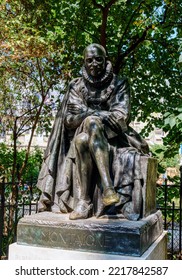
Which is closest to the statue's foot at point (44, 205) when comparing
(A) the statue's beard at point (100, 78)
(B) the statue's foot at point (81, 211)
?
(B) the statue's foot at point (81, 211)

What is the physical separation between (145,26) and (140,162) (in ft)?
13.4

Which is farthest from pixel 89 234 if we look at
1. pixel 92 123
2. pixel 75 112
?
pixel 75 112

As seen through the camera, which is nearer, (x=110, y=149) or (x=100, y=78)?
(x=110, y=149)

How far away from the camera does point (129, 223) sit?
10.5ft

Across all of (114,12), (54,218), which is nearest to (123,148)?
(54,218)

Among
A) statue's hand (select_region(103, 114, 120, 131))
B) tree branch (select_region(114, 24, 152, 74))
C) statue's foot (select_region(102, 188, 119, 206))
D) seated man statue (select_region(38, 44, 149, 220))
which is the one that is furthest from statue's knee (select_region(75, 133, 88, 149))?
tree branch (select_region(114, 24, 152, 74))

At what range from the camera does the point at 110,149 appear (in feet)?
12.5

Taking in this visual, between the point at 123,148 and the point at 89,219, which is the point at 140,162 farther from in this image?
the point at 89,219

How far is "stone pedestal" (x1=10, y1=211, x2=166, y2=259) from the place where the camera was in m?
3.03

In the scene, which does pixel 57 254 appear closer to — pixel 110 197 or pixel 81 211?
pixel 81 211

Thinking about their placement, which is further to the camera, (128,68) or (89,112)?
(128,68)

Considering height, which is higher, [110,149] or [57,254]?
[110,149]

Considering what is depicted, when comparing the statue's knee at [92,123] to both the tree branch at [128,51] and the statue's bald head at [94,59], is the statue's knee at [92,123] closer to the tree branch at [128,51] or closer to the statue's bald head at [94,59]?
the statue's bald head at [94,59]

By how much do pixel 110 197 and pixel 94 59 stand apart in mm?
1628
